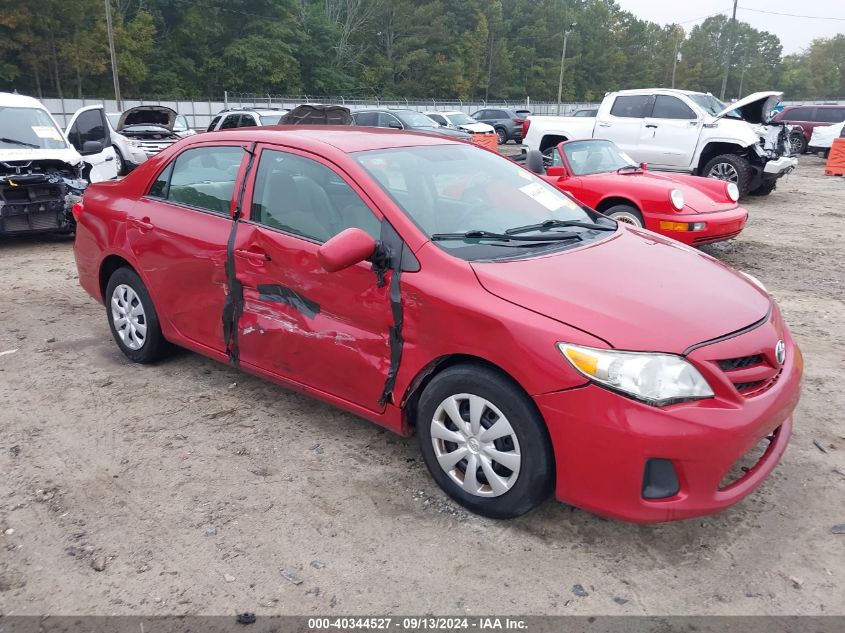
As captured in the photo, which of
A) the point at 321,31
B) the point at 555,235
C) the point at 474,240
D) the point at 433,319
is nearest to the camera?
the point at 433,319

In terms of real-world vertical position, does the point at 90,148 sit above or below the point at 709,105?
below

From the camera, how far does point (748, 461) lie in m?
2.88

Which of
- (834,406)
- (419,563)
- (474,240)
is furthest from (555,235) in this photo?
(834,406)

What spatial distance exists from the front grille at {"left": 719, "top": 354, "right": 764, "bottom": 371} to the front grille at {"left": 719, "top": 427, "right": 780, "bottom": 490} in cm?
32

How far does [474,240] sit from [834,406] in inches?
103

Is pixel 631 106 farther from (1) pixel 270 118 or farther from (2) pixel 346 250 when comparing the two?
(2) pixel 346 250

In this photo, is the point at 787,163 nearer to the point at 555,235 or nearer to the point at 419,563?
the point at 555,235

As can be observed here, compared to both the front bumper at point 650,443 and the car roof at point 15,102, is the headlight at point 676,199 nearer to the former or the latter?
the front bumper at point 650,443

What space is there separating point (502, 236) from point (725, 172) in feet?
34.5

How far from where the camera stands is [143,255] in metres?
4.38

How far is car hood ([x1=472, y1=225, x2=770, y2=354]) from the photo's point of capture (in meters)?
2.66

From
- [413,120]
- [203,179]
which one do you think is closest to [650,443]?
[203,179]

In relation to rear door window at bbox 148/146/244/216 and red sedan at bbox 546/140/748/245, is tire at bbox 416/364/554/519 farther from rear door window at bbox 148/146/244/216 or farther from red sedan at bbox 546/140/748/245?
red sedan at bbox 546/140/748/245

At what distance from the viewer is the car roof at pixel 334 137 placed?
12.1 feet
